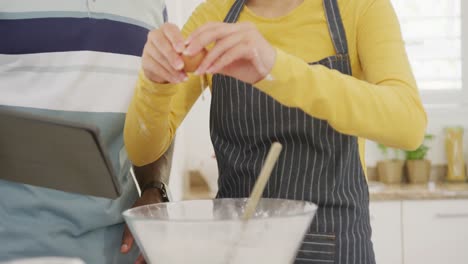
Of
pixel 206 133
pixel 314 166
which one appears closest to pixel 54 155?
pixel 314 166

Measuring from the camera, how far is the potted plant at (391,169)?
345 centimetres

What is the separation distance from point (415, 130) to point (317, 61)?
266 millimetres

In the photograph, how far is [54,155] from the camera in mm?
686

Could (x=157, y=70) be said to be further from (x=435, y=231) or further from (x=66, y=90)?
(x=435, y=231)

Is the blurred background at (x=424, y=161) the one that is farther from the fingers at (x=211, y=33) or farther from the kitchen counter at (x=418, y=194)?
the fingers at (x=211, y=33)

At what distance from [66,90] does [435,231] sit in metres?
2.38

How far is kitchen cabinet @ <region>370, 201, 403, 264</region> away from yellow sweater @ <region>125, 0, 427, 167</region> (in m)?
1.88

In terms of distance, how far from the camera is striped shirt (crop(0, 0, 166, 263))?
1.06 m

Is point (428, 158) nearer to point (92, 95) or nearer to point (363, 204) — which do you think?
point (363, 204)

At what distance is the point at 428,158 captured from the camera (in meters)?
3.61

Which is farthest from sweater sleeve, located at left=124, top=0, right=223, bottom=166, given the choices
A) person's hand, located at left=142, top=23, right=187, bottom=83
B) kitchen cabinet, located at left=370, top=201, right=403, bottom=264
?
kitchen cabinet, located at left=370, top=201, right=403, bottom=264

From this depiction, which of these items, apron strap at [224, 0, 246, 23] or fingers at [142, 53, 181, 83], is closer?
fingers at [142, 53, 181, 83]

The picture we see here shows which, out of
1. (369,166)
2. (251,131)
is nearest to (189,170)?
(369,166)

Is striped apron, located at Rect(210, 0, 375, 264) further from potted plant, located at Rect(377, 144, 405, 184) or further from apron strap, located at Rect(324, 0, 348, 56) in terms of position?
potted plant, located at Rect(377, 144, 405, 184)
